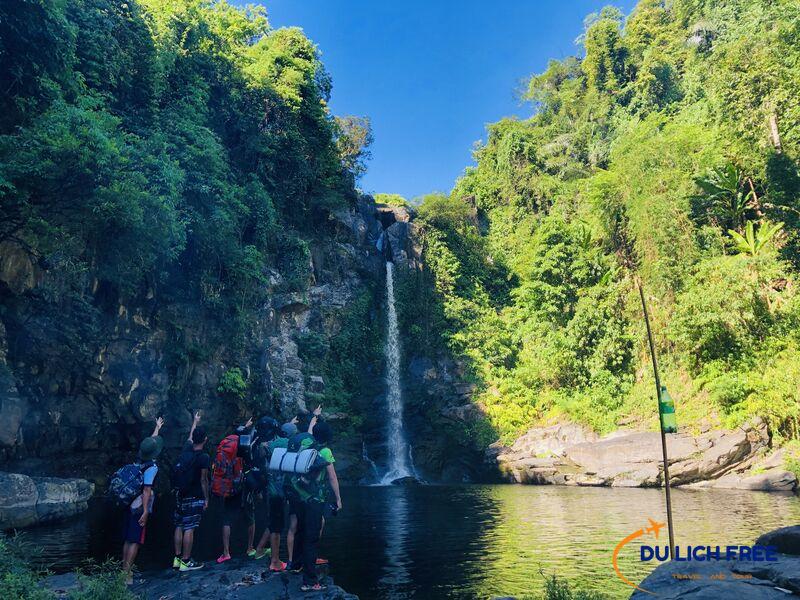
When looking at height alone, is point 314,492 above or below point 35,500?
above

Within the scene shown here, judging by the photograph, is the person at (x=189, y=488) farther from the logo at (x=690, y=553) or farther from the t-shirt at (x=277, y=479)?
the logo at (x=690, y=553)

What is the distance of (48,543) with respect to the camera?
9.98 metres

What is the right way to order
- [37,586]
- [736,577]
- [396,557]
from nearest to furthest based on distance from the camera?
[736,577]
[37,586]
[396,557]

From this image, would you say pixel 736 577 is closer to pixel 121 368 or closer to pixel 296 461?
pixel 296 461

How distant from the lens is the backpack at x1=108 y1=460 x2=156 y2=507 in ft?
20.2

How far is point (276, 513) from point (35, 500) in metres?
9.92

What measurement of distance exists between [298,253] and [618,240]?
17857 millimetres

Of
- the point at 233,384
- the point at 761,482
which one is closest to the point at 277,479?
the point at 233,384

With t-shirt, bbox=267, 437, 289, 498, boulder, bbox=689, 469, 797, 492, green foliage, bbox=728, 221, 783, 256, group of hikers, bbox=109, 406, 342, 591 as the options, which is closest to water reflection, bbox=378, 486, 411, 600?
group of hikers, bbox=109, 406, 342, 591

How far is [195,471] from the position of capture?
6.75 metres

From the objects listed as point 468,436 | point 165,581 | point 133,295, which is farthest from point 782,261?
point 133,295

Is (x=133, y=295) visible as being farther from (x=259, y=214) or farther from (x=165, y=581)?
(x=165, y=581)

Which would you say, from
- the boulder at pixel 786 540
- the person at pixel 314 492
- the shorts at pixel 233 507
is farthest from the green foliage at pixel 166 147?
the boulder at pixel 786 540

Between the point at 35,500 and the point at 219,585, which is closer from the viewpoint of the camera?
the point at 219,585
